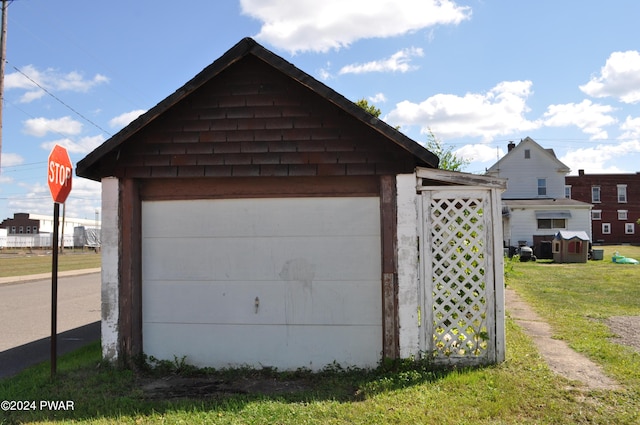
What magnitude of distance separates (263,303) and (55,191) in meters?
2.90

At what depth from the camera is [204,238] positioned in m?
6.71

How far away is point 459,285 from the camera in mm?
6359

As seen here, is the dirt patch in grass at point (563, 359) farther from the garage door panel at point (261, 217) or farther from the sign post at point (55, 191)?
the sign post at point (55, 191)

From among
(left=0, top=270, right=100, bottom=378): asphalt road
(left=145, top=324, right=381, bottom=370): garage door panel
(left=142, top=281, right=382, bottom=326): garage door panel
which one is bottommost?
(left=0, top=270, right=100, bottom=378): asphalt road

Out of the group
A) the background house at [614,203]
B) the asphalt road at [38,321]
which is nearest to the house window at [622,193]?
the background house at [614,203]

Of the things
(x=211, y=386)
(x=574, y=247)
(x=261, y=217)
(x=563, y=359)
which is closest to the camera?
(x=211, y=386)

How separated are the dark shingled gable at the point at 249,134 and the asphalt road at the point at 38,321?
3425 mm

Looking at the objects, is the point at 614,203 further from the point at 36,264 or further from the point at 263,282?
the point at 263,282

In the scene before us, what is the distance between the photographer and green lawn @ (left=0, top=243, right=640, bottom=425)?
4.74m

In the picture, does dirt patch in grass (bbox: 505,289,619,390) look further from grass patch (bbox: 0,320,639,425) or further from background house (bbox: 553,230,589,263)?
background house (bbox: 553,230,589,263)

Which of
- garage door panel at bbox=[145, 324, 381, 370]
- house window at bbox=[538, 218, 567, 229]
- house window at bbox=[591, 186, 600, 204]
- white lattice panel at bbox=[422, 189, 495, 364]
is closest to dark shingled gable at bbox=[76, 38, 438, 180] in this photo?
white lattice panel at bbox=[422, 189, 495, 364]

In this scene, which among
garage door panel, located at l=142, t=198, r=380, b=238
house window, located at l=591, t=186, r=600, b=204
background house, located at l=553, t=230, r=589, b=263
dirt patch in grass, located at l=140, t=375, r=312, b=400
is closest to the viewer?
dirt patch in grass, located at l=140, t=375, r=312, b=400

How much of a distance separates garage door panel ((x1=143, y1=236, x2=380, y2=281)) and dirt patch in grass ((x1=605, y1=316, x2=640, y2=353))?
14.0 feet

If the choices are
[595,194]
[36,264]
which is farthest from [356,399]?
[595,194]
